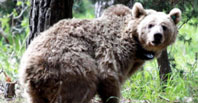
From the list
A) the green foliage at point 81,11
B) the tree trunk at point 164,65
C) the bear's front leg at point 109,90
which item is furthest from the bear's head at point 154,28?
the green foliage at point 81,11

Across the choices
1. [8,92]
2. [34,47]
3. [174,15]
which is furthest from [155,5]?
[8,92]

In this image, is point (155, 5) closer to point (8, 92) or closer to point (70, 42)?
point (70, 42)

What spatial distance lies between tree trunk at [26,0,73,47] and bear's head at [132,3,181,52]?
4.21 feet

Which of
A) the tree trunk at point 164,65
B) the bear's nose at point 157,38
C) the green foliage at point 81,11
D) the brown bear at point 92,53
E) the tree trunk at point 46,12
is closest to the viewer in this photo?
the brown bear at point 92,53

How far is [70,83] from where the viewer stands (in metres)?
4.30

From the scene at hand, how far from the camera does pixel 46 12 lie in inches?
219

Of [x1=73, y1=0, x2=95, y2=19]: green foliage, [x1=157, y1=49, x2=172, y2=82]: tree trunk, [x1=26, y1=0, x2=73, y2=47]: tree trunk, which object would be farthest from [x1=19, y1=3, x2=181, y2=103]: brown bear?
[x1=73, y1=0, x2=95, y2=19]: green foliage

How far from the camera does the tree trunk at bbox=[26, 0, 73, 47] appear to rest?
Answer: 5551mm

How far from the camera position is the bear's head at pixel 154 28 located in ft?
16.5

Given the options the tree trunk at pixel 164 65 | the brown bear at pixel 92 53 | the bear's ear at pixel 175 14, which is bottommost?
the tree trunk at pixel 164 65

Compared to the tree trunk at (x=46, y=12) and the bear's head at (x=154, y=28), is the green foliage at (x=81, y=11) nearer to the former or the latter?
the tree trunk at (x=46, y=12)

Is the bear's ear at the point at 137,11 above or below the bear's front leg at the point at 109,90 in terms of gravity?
above

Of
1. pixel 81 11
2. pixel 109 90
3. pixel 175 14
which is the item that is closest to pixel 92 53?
pixel 109 90

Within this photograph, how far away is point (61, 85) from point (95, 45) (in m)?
0.92
